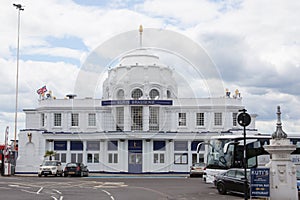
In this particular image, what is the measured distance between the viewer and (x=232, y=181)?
26.7m

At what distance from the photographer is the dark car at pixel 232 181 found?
25.8 metres

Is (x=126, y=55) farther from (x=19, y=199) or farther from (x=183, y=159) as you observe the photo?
(x=19, y=199)

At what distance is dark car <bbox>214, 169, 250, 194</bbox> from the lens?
25844 millimetres

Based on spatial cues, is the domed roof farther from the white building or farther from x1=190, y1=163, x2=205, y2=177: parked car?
x1=190, y1=163, x2=205, y2=177: parked car

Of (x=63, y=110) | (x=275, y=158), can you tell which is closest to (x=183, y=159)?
(x=63, y=110)

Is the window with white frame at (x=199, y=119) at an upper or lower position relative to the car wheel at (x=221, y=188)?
upper

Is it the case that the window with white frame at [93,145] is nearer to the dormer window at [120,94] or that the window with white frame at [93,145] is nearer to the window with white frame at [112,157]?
the window with white frame at [112,157]

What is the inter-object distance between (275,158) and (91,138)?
40700 mm

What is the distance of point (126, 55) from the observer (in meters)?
65.1

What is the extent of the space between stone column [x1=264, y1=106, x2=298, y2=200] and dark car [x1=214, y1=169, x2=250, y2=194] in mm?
2543

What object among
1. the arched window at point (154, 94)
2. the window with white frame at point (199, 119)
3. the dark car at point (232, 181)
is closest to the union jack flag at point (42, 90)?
the arched window at point (154, 94)

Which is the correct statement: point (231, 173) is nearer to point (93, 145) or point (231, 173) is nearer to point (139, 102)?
point (139, 102)

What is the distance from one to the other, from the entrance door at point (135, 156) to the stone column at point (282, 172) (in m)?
37.4

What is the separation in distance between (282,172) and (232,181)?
429 cm
